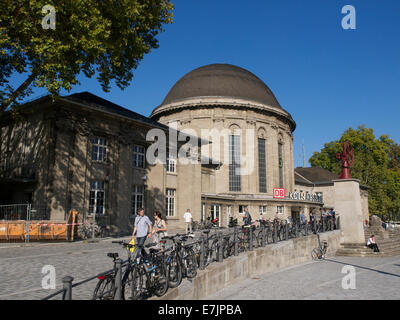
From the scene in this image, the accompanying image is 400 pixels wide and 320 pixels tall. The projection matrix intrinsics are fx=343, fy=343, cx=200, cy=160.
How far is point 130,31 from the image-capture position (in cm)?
1748

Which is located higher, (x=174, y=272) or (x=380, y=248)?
(x=174, y=272)

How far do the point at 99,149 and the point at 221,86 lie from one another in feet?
99.6

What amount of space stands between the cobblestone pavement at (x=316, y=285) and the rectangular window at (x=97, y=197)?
1343 cm

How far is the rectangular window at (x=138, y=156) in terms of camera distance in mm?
27109

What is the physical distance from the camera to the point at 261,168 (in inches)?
1956

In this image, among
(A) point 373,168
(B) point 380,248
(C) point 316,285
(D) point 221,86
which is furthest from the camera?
(A) point 373,168

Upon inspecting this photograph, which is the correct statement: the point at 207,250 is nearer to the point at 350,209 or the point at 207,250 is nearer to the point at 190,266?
the point at 190,266

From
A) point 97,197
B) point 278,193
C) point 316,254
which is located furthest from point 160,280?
point 278,193

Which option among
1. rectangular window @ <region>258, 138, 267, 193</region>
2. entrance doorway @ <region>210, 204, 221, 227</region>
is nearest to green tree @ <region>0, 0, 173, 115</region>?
entrance doorway @ <region>210, 204, 221, 227</region>

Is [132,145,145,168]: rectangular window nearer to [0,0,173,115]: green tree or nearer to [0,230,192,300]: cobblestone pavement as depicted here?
[0,0,173,115]: green tree

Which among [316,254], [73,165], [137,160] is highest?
[137,160]
